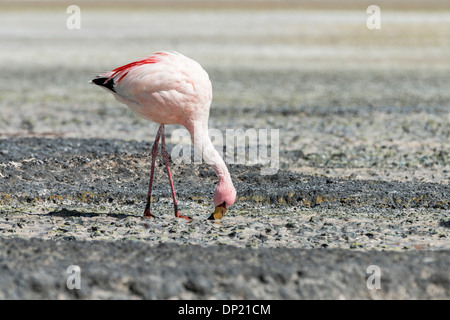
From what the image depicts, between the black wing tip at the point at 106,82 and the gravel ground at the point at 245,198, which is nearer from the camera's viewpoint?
the gravel ground at the point at 245,198

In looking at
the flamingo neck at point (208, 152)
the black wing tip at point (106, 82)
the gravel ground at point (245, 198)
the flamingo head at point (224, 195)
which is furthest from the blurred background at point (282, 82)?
the black wing tip at point (106, 82)

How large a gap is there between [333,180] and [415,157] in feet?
7.86

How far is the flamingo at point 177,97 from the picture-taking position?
295 inches

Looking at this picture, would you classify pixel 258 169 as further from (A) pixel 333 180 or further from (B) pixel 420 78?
(B) pixel 420 78

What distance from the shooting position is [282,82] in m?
22.0

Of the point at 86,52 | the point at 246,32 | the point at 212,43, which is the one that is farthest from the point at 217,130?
the point at 246,32

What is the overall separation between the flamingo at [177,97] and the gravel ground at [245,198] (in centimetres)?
46

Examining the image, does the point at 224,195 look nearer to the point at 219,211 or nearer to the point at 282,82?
the point at 219,211

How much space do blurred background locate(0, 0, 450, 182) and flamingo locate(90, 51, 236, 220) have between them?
3.17 m

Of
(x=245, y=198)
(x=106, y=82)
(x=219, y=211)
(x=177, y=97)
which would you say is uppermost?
(x=106, y=82)

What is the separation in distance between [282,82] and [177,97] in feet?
48.2

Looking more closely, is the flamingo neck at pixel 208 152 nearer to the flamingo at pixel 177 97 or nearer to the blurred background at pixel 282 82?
the flamingo at pixel 177 97

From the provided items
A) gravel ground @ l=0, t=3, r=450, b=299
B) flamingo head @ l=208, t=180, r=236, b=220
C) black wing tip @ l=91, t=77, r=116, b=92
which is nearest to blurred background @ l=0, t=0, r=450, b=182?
gravel ground @ l=0, t=3, r=450, b=299

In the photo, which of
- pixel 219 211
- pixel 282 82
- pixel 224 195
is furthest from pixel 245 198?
pixel 282 82
